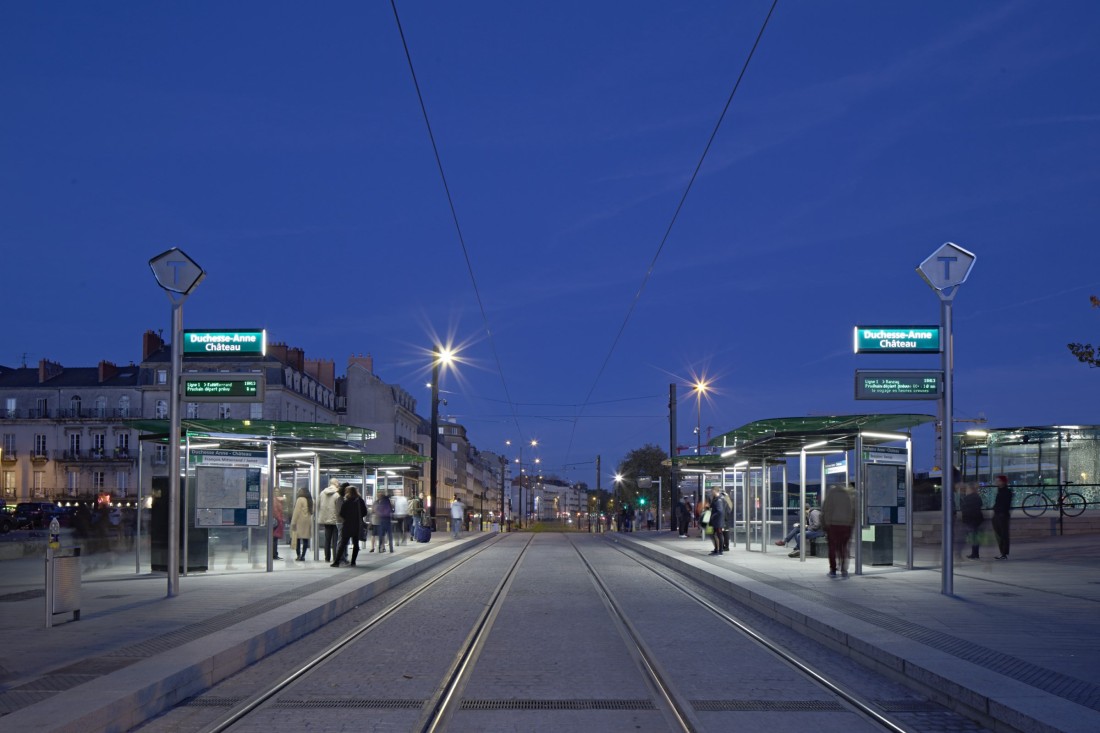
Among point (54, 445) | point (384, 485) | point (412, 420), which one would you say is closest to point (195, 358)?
point (384, 485)

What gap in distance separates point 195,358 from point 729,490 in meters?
27.4

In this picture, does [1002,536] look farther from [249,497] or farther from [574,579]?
[249,497]

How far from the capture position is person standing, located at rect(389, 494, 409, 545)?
35906 mm

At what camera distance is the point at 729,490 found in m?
40.8

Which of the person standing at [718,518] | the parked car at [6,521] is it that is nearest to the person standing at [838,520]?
the person standing at [718,518]

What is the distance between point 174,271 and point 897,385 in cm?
1064

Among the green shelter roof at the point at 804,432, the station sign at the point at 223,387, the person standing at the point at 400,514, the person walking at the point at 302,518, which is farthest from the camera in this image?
the person standing at the point at 400,514

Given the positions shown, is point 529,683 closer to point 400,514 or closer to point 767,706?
point 767,706

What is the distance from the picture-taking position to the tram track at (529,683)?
8.16 metres

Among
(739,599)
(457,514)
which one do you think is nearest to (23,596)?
(739,599)

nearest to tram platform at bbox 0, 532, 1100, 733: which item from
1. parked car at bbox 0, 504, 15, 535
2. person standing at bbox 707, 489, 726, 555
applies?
person standing at bbox 707, 489, 726, 555

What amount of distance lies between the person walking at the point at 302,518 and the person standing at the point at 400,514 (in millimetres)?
9639

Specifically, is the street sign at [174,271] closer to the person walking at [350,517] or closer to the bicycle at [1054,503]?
the person walking at [350,517]

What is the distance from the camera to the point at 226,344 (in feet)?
53.9
